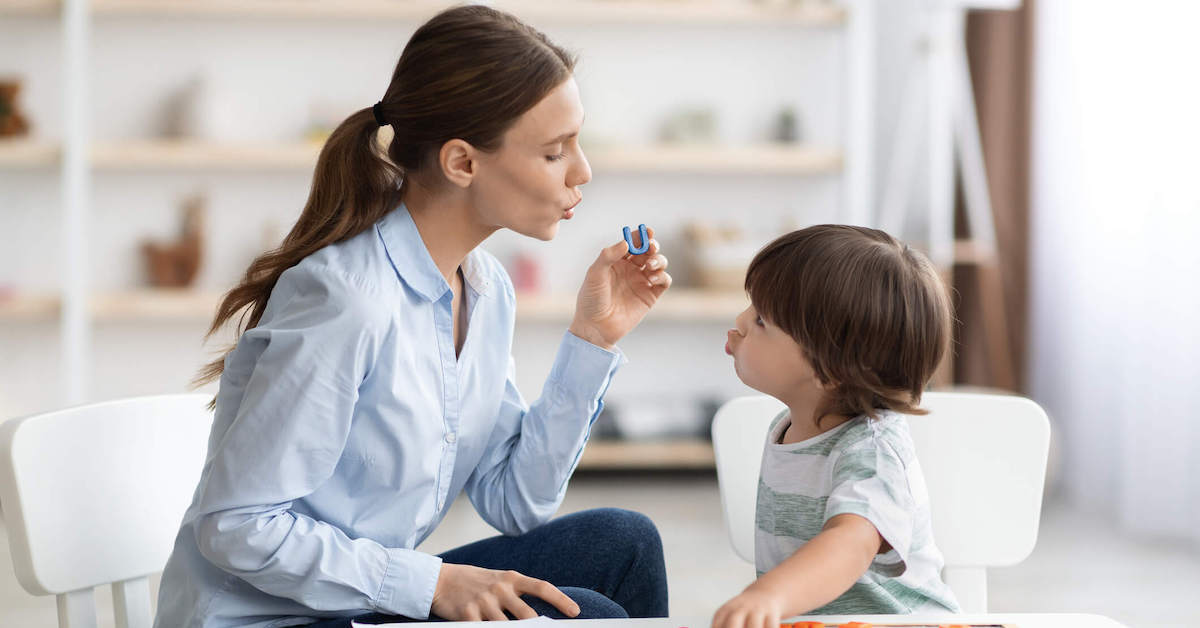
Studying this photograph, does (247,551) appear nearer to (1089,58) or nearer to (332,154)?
(332,154)

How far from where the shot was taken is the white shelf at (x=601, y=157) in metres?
3.67

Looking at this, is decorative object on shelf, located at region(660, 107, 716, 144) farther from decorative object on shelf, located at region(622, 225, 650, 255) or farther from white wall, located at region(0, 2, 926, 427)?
decorative object on shelf, located at region(622, 225, 650, 255)

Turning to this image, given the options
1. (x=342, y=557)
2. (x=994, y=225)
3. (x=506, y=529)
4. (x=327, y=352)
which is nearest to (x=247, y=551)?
(x=342, y=557)

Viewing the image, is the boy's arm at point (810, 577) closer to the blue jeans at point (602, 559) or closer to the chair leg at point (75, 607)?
the blue jeans at point (602, 559)

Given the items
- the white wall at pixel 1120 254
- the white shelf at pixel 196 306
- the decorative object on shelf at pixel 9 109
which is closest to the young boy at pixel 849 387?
the white wall at pixel 1120 254

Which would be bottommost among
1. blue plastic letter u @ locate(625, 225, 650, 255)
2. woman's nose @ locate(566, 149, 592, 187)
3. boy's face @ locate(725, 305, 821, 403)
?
boy's face @ locate(725, 305, 821, 403)

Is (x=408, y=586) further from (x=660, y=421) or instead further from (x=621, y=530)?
(x=660, y=421)

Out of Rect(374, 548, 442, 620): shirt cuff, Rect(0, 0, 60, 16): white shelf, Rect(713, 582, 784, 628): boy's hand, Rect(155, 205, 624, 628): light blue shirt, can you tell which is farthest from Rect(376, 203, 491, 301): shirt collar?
Rect(0, 0, 60, 16): white shelf

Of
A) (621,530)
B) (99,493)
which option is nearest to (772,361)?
(621,530)

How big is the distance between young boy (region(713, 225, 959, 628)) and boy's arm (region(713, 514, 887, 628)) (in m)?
0.02

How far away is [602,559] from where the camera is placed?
1402mm

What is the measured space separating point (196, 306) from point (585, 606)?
2816 millimetres

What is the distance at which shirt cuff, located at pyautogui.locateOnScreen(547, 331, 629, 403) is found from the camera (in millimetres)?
1437

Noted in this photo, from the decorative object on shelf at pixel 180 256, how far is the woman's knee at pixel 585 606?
9.39ft
